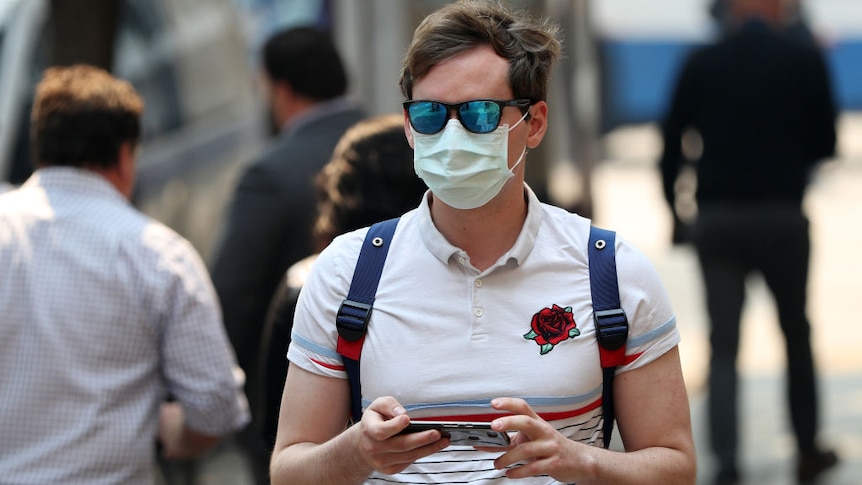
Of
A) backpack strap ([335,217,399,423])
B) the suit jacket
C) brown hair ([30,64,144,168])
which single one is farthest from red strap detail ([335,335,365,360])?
the suit jacket

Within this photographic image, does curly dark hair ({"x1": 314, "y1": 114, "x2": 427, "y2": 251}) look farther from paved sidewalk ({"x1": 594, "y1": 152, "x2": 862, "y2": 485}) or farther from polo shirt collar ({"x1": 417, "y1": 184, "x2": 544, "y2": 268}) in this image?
paved sidewalk ({"x1": 594, "y1": 152, "x2": 862, "y2": 485})

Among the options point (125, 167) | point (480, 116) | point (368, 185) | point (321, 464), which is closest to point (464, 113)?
point (480, 116)

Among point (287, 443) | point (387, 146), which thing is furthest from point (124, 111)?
point (287, 443)

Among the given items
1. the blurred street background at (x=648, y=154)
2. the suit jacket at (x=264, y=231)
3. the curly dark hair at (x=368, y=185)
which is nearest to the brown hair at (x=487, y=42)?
the curly dark hair at (x=368, y=185)

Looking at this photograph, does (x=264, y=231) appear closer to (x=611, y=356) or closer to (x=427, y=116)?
(x=427, y=116)

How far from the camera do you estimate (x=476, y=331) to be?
2230mm

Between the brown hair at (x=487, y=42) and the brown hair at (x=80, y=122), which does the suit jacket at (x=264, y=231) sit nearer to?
the brown hair at (x=80, y=122)

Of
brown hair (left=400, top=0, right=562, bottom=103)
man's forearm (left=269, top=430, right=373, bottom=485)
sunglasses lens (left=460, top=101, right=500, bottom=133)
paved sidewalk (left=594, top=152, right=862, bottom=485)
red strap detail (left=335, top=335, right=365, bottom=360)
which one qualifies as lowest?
paved sidewalk (left=594, top=152, right=862, bottom=485)

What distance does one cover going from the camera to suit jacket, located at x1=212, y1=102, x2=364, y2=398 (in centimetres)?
439

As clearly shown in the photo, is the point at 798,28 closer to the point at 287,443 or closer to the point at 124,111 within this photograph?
the point at 124,111

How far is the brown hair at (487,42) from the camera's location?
2256mm

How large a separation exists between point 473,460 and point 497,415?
0.11 meters

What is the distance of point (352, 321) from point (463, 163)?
0.31 metres

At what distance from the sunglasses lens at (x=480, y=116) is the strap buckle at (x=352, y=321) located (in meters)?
0.34
